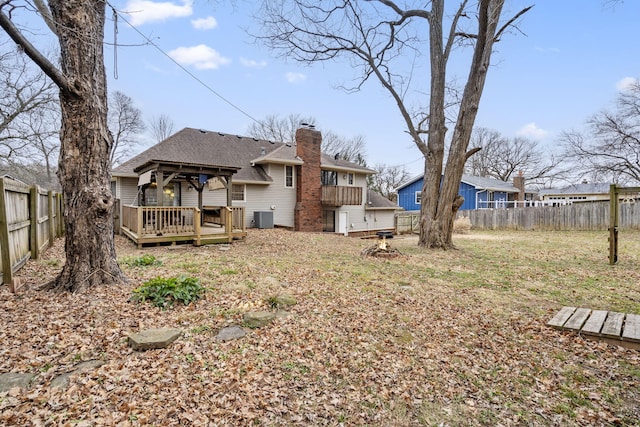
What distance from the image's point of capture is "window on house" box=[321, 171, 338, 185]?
61.0ft

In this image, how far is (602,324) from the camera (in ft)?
12.6

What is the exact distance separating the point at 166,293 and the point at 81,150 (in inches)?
89.6

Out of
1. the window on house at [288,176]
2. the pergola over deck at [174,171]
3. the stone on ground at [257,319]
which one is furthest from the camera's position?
the window on house at [288,176]

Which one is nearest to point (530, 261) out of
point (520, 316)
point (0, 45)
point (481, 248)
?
point (481, 248)

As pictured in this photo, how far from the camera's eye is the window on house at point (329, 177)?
61.0 feet

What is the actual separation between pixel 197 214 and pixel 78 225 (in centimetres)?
519

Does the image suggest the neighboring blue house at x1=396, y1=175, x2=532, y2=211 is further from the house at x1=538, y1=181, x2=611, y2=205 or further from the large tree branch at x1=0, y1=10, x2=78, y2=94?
the large tree branch at x1=0, y1=10, x2=78, y2=94

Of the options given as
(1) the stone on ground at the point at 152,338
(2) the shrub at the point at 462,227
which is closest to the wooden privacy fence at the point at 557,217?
(2) the shrub at the point at 462,227

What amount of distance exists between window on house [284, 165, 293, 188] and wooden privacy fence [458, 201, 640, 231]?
1298 cm

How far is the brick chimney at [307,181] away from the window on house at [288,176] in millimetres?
337

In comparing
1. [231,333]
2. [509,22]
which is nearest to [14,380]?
[231,333]

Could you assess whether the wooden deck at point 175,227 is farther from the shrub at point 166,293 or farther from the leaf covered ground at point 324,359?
the shrub at point 166,293

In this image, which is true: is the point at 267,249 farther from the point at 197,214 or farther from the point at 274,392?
the point at 274,392

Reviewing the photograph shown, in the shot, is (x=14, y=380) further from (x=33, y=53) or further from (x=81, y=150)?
(x=33, y=53)
